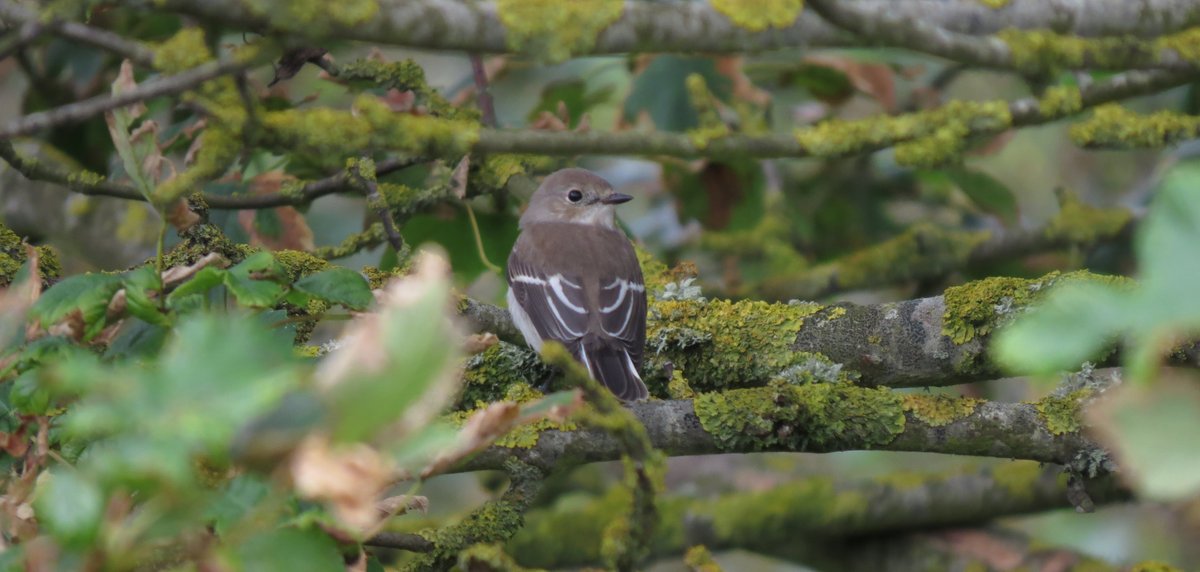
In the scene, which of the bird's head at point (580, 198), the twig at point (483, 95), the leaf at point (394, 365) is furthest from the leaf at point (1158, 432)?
the bird's head at point (580, 198)

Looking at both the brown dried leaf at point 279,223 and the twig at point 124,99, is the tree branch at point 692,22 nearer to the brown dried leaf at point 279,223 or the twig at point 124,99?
the twig at point 124,99

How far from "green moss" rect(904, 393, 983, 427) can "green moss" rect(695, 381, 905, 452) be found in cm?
5

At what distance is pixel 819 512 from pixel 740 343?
197cm

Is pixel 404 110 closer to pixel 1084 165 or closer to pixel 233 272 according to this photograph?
pixel 233 272

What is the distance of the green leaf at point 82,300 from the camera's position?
2.10m

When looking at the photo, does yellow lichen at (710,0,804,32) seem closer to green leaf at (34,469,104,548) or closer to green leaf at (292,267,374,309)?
green leaf at (292,267,374,309)

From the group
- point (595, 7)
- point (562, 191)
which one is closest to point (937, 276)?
point (562, 191)

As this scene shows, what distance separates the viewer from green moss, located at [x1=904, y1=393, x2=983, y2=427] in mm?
3264

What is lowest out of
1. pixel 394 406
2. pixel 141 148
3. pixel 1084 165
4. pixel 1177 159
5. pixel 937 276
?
pixel 1084 165

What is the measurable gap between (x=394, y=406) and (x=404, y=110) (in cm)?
329

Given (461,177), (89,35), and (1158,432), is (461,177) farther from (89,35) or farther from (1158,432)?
(1158,432)

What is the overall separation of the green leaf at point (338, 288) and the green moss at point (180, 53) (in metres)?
0.65

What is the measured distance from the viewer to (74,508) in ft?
4.47

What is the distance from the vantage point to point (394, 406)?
1215mm
